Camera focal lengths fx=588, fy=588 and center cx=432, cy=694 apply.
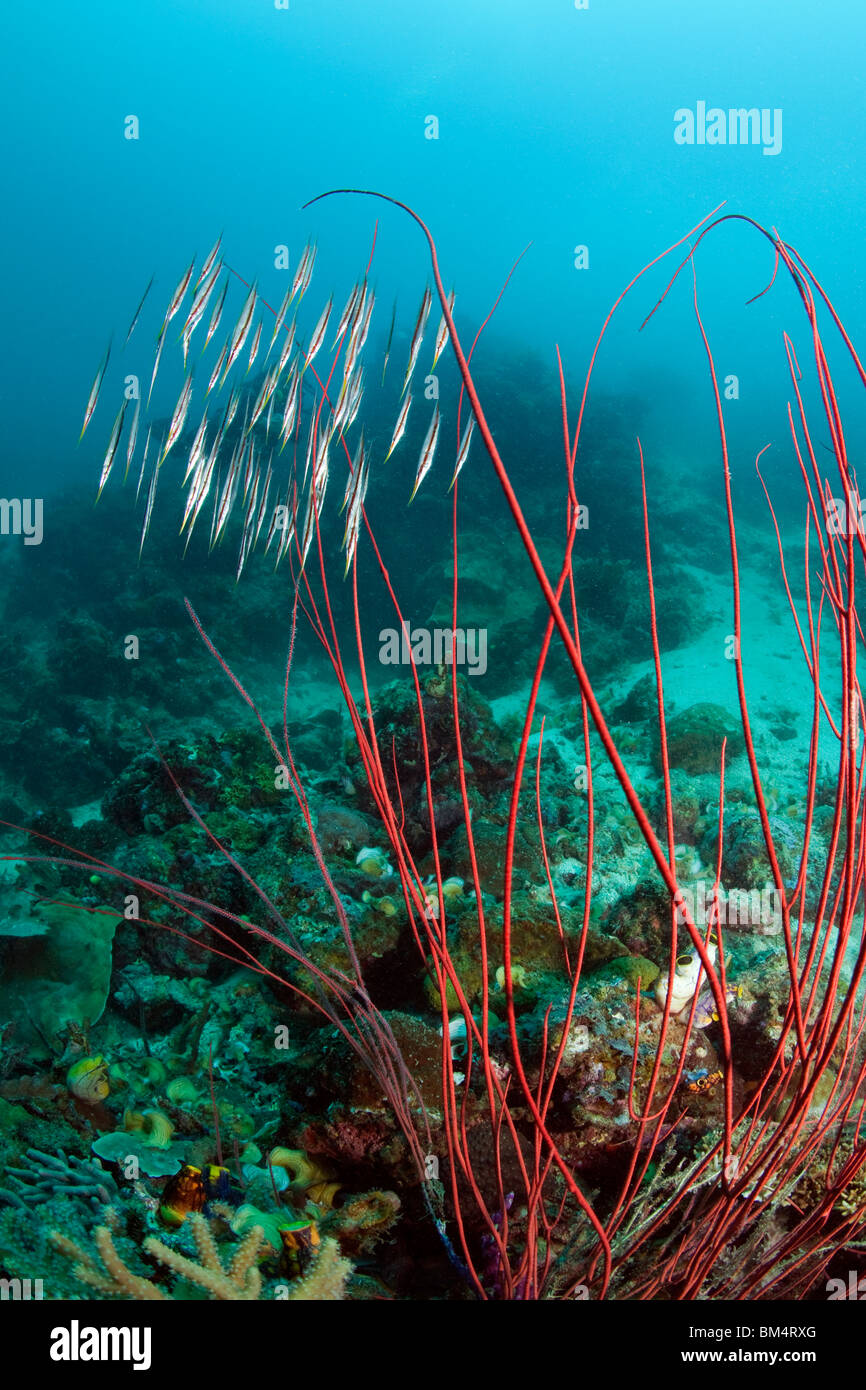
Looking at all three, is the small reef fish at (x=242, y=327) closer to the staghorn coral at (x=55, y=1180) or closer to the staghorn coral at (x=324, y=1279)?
the staghorn coral at (x=55, y=1180)

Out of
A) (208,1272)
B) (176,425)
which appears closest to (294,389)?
(176,425)

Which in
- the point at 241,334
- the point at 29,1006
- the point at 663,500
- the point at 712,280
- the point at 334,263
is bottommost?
the point at 29,1006

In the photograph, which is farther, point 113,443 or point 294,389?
point 113,443

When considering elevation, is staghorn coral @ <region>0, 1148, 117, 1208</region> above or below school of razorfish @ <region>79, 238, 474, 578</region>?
below

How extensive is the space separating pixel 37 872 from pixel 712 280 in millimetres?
99987

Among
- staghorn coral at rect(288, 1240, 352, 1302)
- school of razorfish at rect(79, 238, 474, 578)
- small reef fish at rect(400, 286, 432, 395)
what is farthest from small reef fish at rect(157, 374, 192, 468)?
staghorn coral at rect(288, 1240, 352, 1302)

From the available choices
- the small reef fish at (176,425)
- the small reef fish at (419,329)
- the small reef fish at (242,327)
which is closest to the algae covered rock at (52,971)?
the small reef fish at (176,425)

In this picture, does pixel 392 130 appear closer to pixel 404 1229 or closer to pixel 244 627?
pixel 244 627

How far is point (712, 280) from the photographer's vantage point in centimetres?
7756

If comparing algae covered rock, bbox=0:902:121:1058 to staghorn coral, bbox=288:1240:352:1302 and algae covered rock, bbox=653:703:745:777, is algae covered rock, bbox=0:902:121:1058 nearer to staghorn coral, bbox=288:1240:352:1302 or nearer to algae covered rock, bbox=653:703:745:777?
staghorn coral, bbox=288:1240:352:1302

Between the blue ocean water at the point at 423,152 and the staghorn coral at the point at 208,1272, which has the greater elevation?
the blue ocean water at the point at 423,152

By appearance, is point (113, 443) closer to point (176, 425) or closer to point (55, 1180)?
point (176, 425)

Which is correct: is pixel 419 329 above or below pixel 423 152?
below
